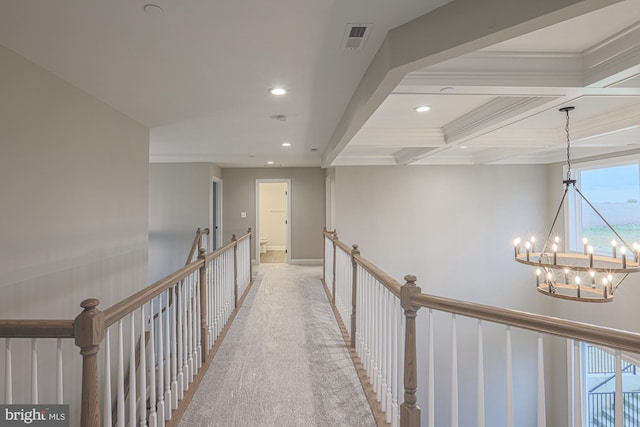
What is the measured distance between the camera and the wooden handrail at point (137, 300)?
4.51 feet

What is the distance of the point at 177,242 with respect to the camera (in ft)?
22.1

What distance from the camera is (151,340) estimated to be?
1.76 metres

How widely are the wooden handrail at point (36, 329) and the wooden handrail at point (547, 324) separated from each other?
1.53 m

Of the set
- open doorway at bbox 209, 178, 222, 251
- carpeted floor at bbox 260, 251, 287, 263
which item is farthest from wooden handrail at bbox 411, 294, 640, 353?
carpeted floor at bbox 260, 251, 287, 263

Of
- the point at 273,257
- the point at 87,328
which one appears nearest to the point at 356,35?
the point at 87,328

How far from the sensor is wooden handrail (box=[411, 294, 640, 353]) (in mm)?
1107

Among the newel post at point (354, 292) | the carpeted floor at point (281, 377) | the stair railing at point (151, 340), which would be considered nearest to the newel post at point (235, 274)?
the stair railing at point (151, 340)

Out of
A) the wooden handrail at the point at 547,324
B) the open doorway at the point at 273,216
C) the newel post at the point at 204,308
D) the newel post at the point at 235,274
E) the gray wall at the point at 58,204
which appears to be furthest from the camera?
the open doorway at the point at 273,216

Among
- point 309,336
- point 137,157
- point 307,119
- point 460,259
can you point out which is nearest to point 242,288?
point 309,336

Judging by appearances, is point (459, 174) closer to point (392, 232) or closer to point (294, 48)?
point (392, 232)

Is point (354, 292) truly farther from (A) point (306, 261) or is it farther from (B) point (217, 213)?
(B) point (217, 213)

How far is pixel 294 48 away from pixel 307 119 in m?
1.66

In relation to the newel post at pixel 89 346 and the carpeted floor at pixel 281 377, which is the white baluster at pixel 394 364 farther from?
the newel post at pixel 89 346

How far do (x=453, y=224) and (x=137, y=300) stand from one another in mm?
5894
